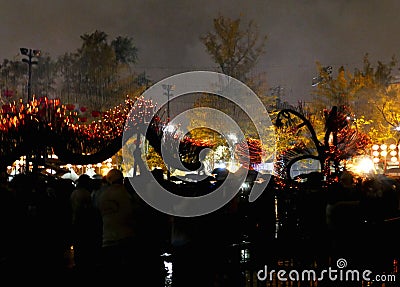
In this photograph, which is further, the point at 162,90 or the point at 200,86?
the point at 162,90

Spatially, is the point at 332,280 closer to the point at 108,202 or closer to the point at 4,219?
the point at 108,202

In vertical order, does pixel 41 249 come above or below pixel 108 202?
below

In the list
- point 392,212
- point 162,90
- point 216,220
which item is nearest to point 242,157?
point 392,212

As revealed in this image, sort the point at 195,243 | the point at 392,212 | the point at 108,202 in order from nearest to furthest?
the point at 108,202 < the point at 195,243 < the point at 392,212

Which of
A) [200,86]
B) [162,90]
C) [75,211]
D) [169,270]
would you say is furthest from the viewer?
[162,90]

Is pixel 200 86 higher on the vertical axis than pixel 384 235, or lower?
higher

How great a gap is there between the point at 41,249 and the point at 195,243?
4760mm

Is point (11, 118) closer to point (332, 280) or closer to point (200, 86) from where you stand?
point (332, 280)

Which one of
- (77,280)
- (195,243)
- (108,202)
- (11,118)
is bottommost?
(77,280)

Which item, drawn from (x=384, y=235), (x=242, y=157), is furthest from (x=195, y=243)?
(x=242, y=157)

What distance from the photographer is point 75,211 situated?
9.82 m

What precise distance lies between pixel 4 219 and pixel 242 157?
6716 mm

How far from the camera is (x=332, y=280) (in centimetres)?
637

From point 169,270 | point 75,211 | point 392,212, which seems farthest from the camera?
point 392,212
